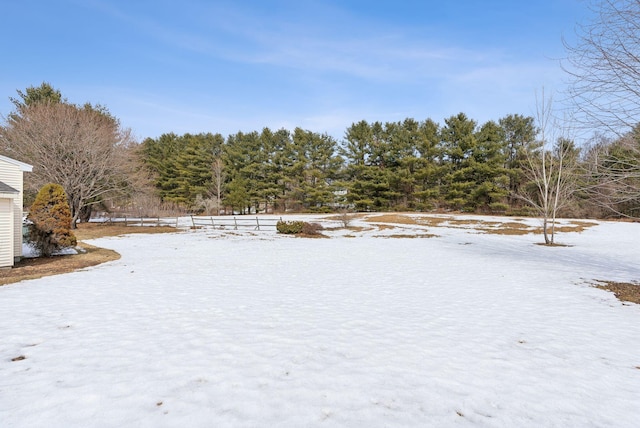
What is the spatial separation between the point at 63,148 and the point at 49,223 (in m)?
13.9

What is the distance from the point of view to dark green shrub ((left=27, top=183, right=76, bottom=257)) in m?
11.9

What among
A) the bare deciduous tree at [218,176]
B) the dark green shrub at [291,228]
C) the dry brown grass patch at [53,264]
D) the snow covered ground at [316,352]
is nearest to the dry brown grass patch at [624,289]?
the snow covered ground at [316,352]

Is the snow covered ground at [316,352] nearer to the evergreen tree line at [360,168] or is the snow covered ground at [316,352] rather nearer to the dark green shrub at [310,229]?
the dark green shrub at [310,229]

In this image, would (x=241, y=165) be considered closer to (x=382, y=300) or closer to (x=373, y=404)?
(x=382, y=300)

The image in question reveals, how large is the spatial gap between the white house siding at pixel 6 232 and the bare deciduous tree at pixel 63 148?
14.8 m

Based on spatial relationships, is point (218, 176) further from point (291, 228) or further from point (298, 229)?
point (298, 229)

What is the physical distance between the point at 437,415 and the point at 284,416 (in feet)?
4.28

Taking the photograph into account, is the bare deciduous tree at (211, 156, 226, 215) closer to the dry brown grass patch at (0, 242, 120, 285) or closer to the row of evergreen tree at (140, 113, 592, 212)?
the row of evergreen tree at (140, 113, 592, 212)

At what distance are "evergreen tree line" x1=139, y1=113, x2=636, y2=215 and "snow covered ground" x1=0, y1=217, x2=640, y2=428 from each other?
29.8m

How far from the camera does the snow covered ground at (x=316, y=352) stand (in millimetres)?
2711

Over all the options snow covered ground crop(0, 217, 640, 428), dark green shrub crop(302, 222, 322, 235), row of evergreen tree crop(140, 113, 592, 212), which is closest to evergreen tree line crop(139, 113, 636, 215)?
row of evergreen tree crop(140, 113, 592, 212)

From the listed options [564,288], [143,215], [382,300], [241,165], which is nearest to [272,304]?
[382,300]

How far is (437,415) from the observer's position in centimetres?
268

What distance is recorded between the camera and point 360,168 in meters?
41.3
